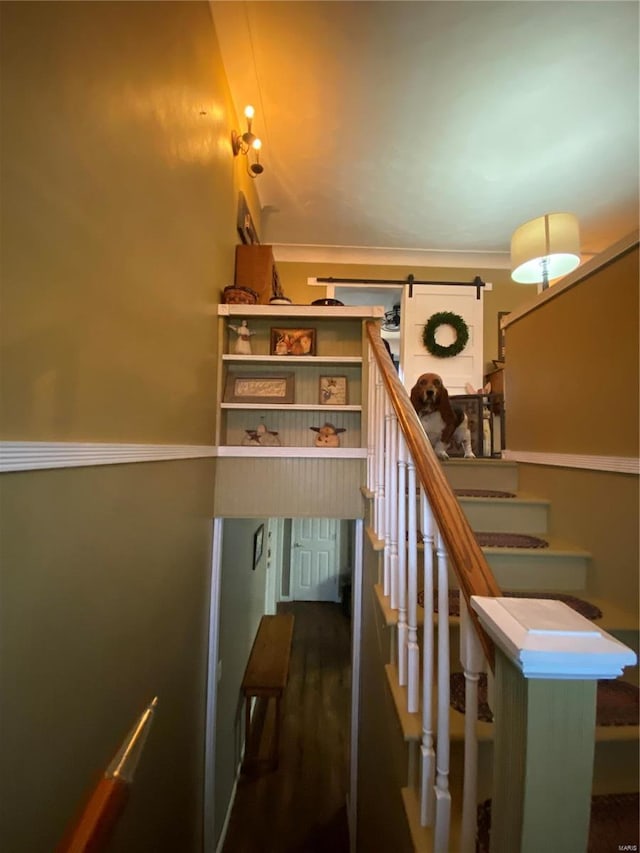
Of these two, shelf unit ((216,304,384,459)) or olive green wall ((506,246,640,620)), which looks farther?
shelf unit ((216,304,384,459))

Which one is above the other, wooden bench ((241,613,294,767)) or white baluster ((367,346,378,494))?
white baluster ((367,346,378,494))

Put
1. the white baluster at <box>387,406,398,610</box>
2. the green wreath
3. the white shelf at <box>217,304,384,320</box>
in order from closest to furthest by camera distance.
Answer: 1. the white baluster at <box>387,406,398,610</box>
2. the white shelf at <box>217,304,384,320</box>
3. the green wreath

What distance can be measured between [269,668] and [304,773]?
0.87m

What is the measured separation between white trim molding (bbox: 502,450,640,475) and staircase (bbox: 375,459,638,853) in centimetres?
12

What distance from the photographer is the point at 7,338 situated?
2.14 feet

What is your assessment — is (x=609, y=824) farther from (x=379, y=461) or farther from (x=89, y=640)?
(x=89, y=640)

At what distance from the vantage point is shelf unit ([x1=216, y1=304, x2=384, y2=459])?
7.38ft

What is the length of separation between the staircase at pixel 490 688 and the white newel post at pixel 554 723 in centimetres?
21

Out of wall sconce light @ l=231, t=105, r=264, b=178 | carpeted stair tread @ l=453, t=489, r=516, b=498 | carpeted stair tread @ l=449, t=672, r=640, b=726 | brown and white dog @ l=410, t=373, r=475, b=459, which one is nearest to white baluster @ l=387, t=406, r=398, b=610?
carpeted stair tread @ l=449, t=672, r=640, b=726

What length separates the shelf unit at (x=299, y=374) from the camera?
7.38 feet

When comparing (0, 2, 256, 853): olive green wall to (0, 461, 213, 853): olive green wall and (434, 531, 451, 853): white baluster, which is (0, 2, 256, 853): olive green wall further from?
(434, 531, 451, 853): white baluster

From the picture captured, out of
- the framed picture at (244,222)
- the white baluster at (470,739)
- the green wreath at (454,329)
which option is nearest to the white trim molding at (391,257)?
the green wreath at (454,329)

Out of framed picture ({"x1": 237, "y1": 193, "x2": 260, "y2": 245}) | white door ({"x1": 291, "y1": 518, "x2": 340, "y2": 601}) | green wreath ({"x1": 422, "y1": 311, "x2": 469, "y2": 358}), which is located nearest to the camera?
A: framed picture ({"x1": 237, "y1": 193, "x2": 260, "y2": 245})

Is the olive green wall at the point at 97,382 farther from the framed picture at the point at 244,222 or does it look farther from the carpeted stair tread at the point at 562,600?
the carpeted stair tread at the point at 562,600
